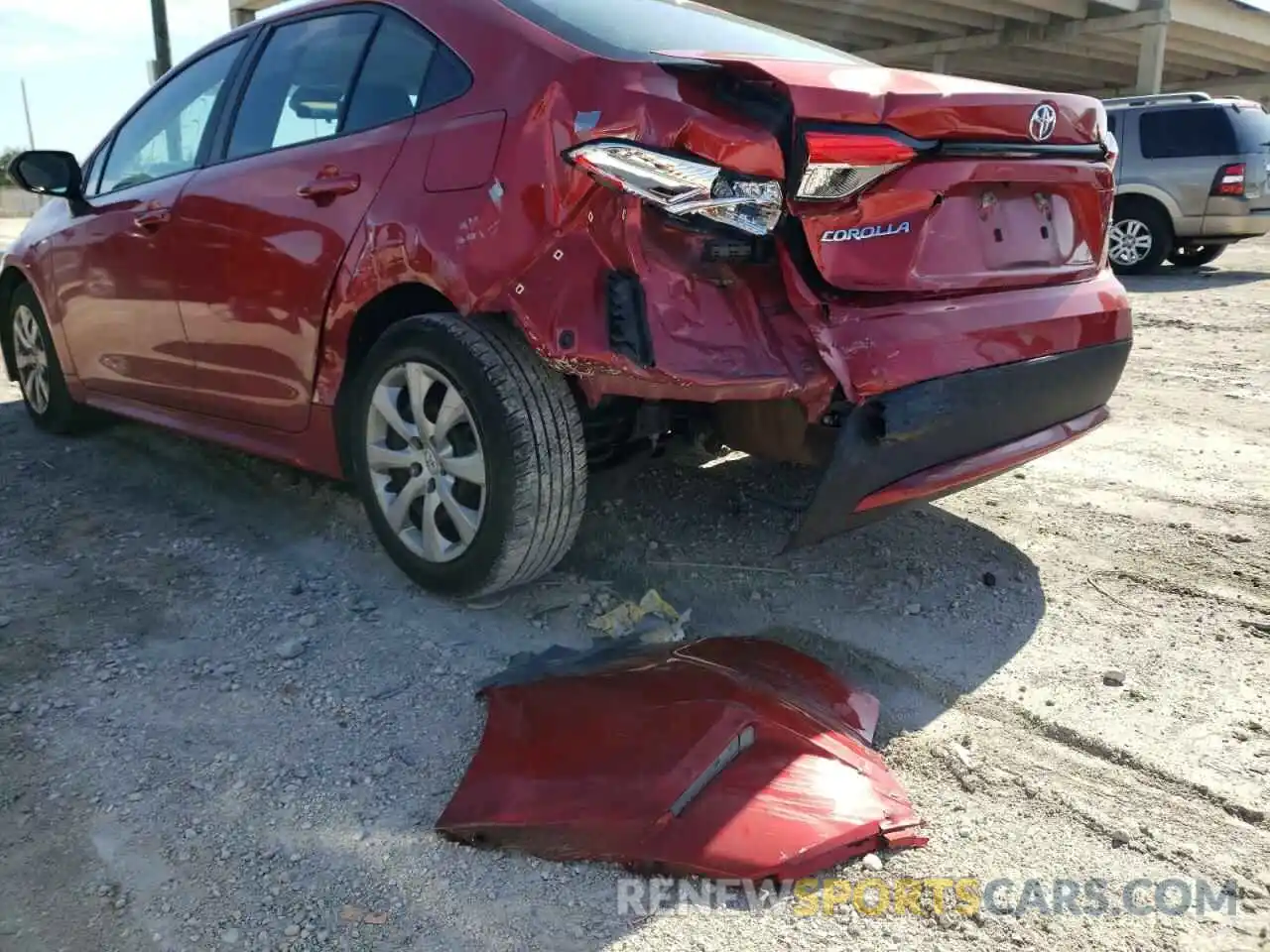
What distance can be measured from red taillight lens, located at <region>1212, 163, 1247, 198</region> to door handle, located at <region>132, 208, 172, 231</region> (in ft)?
33.1

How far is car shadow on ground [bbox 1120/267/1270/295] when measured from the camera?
32.3ft

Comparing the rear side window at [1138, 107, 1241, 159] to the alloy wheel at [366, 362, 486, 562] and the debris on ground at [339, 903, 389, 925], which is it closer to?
the alloy wheel at [366, 362, 486, 562]

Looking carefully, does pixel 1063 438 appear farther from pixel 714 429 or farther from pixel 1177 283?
pixel 1177 283

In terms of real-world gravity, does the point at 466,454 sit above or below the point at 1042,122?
below

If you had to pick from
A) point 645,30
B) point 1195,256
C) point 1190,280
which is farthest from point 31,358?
point 1195,256

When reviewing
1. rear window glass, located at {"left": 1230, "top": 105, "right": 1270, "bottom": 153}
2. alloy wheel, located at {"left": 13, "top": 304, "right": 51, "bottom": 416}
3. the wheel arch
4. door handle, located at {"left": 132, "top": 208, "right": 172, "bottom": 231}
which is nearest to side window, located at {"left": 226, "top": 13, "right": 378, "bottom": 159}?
door handle, located at {"left": 132, "top": 208, "right": 172, "bottom": 231}

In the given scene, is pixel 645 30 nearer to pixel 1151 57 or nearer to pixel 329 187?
pixel 329 187

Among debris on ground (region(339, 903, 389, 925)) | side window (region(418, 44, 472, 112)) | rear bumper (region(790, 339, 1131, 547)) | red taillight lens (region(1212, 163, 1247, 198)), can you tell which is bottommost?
debris on ground (region(339, 903, 389, 925))

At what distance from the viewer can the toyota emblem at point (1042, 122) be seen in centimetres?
274

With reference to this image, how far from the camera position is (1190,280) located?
34.4 feet

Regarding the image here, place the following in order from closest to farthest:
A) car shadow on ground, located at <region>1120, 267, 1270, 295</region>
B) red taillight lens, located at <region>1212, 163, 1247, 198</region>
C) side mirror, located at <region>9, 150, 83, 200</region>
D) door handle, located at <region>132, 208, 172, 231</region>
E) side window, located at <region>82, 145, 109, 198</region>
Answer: door handle, located at <region>132, 208, 172, 231</region> < side mirror, located at <region>9, 150, 83, 200</region> < side window, located at <region>82, 145, 109, 198</region> < car shadow on ground, located at <region>1120, 267, 1270, 295</region> < red taillight lens, located at <region>1212, 163, 1247, 198</region>

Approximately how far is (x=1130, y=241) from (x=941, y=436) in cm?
985

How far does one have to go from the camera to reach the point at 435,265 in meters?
2.79

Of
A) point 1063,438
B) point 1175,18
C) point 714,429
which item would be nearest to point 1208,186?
point 1063,438
